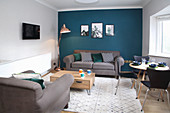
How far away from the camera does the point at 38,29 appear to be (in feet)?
15.2

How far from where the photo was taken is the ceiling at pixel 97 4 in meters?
4.83

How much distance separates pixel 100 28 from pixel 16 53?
336 cm

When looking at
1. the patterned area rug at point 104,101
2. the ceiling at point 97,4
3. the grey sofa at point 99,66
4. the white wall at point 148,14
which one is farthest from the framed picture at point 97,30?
the patterned area rug at point 104,101

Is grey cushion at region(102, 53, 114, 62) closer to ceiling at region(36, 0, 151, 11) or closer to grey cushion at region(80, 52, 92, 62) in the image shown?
grey cushion at region(80, 52, 92, 62)

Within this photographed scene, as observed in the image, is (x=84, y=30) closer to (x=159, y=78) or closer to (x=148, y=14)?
(x=148, y=14)

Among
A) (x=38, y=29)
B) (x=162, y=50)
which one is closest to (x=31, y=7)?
(x=38, y=29)

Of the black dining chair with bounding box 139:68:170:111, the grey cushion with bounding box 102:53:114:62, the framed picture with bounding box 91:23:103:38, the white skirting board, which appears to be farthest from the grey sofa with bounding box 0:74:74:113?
the framed picture with bounding box 91:23:103:38

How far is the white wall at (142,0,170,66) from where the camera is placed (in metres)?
3.72

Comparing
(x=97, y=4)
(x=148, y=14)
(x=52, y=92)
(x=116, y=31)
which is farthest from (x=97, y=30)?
(x=52, y=92)

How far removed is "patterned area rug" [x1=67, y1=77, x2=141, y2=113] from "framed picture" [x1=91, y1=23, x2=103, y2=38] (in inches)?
103

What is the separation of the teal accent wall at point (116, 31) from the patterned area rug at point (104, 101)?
2322 millimetres

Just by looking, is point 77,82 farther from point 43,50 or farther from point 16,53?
point 43,50

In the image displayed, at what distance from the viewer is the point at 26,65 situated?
12.2 ft

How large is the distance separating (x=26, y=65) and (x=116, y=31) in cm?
366
